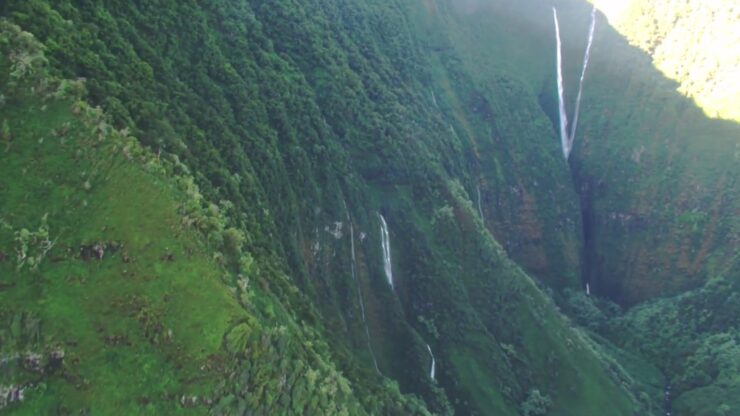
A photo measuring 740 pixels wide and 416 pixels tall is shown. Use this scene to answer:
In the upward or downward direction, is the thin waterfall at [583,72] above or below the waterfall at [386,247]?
above

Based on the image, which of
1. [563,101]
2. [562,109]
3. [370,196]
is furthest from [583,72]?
[370,196]

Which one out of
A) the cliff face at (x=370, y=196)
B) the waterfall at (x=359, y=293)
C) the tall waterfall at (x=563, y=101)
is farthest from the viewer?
the tall waterfall at (x=563, y=101)

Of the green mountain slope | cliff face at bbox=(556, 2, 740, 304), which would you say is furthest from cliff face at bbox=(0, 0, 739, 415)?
cliff face at bbox=(556, 2, 740, 304)

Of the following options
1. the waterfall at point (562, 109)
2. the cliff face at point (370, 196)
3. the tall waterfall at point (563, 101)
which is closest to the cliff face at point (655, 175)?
the cliff face at point (370, 196)

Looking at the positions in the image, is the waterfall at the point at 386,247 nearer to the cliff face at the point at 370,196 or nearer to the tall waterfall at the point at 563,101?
the cliff face at the point at 370,196

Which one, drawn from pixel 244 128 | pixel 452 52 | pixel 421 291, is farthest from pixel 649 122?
pixel 244 128

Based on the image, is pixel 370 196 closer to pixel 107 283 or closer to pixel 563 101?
pixel 107 283
